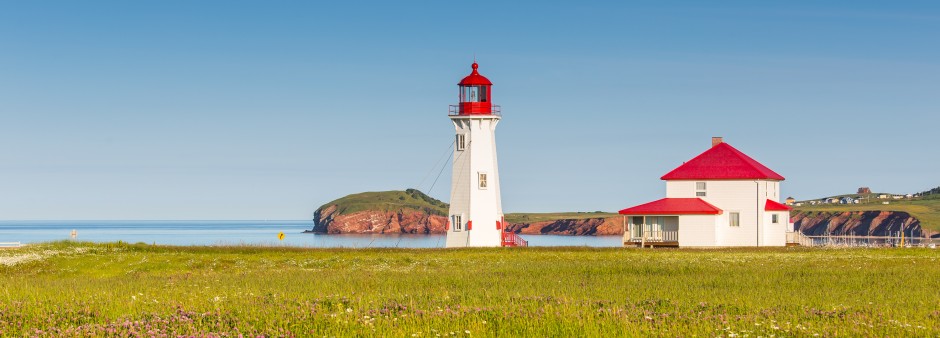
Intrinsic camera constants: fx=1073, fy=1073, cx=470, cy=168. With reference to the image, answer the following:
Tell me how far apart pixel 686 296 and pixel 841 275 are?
1207 centimetres

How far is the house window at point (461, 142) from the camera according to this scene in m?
67.8

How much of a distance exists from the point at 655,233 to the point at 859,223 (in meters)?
120

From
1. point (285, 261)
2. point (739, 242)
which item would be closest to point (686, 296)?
point (285, 261)

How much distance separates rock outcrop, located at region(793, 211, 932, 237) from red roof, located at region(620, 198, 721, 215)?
98.1 m

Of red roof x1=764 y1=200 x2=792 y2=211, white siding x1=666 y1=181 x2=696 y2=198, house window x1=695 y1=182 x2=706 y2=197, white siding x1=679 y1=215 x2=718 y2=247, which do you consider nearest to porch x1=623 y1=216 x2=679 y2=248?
white siding x1=679 y1=215 x2=718 y2=247

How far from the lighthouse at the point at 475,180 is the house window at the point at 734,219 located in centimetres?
1569

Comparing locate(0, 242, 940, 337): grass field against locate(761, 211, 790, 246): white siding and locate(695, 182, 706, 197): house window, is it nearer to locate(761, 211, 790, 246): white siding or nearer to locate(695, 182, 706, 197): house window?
locate(761, 211, 790, 246): white siding

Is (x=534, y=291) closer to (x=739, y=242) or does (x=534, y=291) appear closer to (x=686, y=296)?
(x=686, y=296)

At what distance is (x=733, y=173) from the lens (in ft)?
237

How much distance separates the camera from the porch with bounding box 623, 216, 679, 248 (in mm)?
71250

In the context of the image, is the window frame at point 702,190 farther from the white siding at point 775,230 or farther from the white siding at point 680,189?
the white siding at point 775,230

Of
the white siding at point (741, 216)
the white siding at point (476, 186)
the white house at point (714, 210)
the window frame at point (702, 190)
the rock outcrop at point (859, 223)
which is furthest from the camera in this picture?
the rock outcrop at point (859, 223)

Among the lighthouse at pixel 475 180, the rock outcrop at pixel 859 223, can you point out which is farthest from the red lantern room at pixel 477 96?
the rock outcrop at pixel 859 223

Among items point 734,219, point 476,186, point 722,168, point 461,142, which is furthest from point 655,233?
point 461,142
